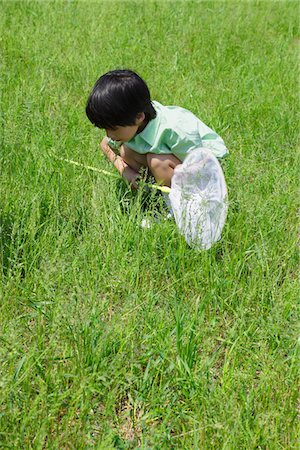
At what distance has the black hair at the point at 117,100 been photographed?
93.6 inches

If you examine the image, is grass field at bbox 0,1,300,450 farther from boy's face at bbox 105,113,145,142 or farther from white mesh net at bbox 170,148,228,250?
boy's face at bbox 105,113,145,142

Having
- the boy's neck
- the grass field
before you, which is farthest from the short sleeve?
the grass field

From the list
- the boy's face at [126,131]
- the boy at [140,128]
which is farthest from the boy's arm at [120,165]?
the boy's face at [126,131]

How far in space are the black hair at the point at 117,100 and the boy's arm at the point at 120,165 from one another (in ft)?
0.72

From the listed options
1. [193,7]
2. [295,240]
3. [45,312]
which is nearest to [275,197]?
[295,240]

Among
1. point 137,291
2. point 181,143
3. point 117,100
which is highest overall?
point 117,100

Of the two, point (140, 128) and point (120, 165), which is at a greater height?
point (140, 128)

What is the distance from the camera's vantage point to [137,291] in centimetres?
200

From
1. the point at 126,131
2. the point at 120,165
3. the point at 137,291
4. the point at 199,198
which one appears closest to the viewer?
the point at 137,291

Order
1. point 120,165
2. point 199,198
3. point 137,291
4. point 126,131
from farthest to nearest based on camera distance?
1. point 120,165
2. point 126,131
3. point 199,198
4. point 137,291

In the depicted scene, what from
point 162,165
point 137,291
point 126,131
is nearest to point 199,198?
point 162,165

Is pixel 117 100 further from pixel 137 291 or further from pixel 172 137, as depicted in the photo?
pixel 137 291

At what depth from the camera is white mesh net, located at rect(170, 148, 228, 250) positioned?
2205 mm

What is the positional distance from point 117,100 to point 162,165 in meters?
0.33
